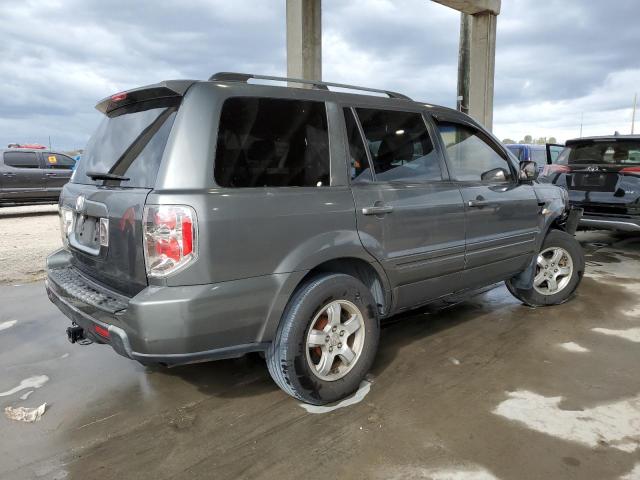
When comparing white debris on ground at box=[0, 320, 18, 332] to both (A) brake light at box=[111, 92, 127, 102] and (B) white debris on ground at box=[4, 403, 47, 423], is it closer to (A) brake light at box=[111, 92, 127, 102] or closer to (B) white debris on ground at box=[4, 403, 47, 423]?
(B) white debris on ground at box=[4, 403, 47, 423]

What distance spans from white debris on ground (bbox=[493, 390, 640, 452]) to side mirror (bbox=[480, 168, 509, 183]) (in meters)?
1.67

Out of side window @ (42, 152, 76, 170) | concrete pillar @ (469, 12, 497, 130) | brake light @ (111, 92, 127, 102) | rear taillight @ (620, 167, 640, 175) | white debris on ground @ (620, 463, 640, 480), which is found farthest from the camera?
concrete pillar @ (469, 12, 497, 130)

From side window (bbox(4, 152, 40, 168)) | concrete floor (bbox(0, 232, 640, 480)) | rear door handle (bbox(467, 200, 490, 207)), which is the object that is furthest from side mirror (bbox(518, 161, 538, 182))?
side window (bbox(4, 152, 40, 168))

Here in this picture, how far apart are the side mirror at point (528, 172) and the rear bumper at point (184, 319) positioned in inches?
106

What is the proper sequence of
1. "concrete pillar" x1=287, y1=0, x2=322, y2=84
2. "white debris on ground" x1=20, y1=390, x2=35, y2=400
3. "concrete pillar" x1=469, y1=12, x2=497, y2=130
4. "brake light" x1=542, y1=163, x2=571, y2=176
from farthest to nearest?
1. "concrete pillar" x1=469, y1=12, x2=497, y2=130
2. "concrete pillar" x1=287, y1=0, x2=322, y2=84
3. "brake light" x1=542, y1=163, x2=571, y2=176
4. "white debris on ground" x1=20, y1=390, x2=35, y2=400

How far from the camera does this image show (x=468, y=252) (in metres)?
3.66

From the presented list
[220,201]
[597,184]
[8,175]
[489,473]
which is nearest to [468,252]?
[489,473]

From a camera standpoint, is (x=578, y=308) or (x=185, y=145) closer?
(x=185, y=145)

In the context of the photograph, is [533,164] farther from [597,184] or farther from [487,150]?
[597,184]

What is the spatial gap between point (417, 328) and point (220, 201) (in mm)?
2443

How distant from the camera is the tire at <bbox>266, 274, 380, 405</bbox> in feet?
8.68

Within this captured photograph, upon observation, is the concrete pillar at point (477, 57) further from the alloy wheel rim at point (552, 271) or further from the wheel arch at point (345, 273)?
the wheel arch at point (345, 273)

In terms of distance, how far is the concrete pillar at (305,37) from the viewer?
891 cm

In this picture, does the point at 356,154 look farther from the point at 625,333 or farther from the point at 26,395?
the point at 625,333
